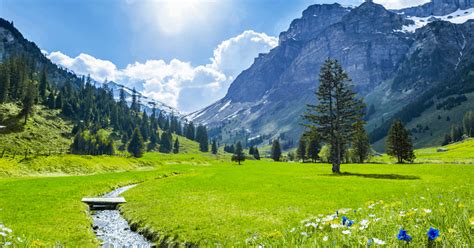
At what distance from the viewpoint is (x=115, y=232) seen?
64.7 feet

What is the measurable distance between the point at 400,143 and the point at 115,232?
3467 inches

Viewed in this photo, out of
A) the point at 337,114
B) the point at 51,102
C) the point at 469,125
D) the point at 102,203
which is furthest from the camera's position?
the point at 469,125

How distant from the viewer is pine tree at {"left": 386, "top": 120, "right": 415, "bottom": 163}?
290ft

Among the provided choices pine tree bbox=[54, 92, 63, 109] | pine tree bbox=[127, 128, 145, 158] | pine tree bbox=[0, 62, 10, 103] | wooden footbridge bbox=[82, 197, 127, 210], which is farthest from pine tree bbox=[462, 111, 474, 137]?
pine tree bbox=[0, 62, 10, 103]

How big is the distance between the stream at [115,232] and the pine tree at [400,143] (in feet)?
276

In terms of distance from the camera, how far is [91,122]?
19600cm

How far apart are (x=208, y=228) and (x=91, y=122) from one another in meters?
200

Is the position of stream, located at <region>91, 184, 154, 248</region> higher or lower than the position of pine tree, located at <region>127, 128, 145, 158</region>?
lower

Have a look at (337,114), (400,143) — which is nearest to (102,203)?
(337,114)

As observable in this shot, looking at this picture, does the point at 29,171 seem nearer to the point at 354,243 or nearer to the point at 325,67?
the point at 325,67

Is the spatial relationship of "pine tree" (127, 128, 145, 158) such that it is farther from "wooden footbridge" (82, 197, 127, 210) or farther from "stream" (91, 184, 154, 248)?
"stream" (91, 184, 154, 248)

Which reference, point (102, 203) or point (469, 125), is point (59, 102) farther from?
point (469, 125)

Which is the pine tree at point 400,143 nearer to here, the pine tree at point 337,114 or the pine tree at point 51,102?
the pine tree at point 337,114

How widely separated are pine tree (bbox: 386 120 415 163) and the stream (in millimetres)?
84161
